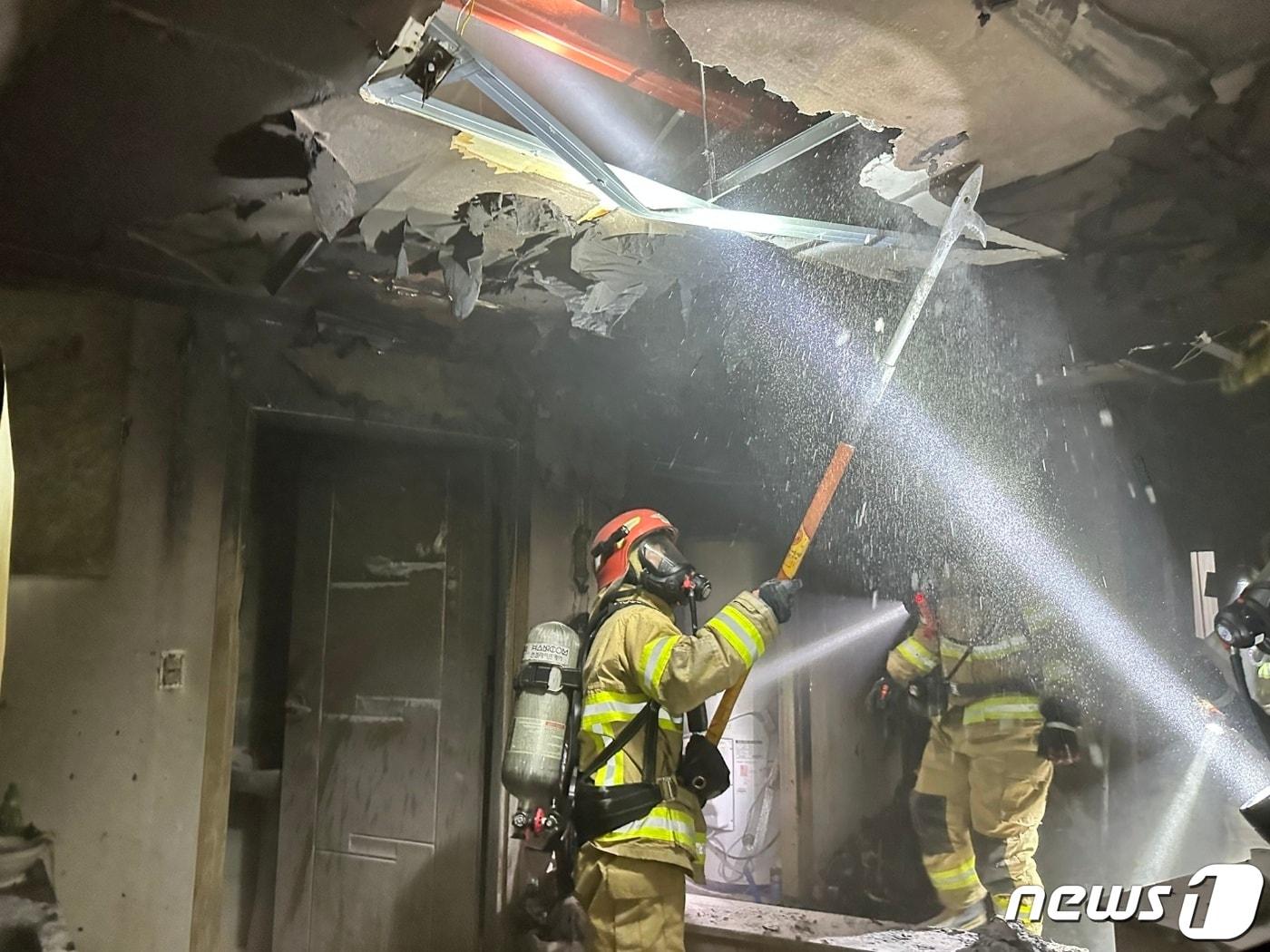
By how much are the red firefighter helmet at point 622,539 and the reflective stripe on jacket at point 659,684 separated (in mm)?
155

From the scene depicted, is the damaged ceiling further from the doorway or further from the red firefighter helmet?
the doorway

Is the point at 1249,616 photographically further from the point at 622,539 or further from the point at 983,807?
the point at 983,807

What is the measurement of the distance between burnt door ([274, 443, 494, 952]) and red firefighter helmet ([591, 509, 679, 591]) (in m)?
0.91

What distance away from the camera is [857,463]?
4594mm

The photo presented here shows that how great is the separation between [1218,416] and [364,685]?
4144 millimetres

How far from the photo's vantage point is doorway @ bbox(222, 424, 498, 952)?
3734mm

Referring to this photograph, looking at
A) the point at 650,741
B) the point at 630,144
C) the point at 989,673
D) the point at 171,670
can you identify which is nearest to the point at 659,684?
the point at 650,741

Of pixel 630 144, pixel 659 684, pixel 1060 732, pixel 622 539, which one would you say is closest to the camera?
pixel 630 144

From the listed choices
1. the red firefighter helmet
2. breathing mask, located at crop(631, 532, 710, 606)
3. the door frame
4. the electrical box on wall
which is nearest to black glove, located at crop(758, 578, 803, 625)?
breathing mask, located at crop(631, 532, 710, 606)

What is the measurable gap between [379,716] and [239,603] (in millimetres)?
1085

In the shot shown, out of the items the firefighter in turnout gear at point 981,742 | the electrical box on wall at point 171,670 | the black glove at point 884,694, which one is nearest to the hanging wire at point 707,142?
the electrical box on wall at point 171,670

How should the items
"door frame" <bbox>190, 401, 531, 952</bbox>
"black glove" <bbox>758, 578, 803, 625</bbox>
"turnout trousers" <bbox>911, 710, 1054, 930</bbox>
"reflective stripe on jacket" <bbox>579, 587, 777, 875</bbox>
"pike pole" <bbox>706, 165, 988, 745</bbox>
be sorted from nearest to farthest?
"pike pole" <bbox>706, 165, 988, 745</bbox> < "reflective stripe on jacket" <bbox>579, 587, 777, 875</bbox> < "black glove" <bbox>758, 578, 803, 625</bbox> < "door frame" <bbox>190, 401, 531, 952</bbox> < "turnout trousers" <bbox>911, 710, 1054, 930</bbox>

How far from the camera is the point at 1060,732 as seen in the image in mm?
4105

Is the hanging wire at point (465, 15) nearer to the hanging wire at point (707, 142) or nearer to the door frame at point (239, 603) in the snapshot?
the hanging wire at point (707, 142)
